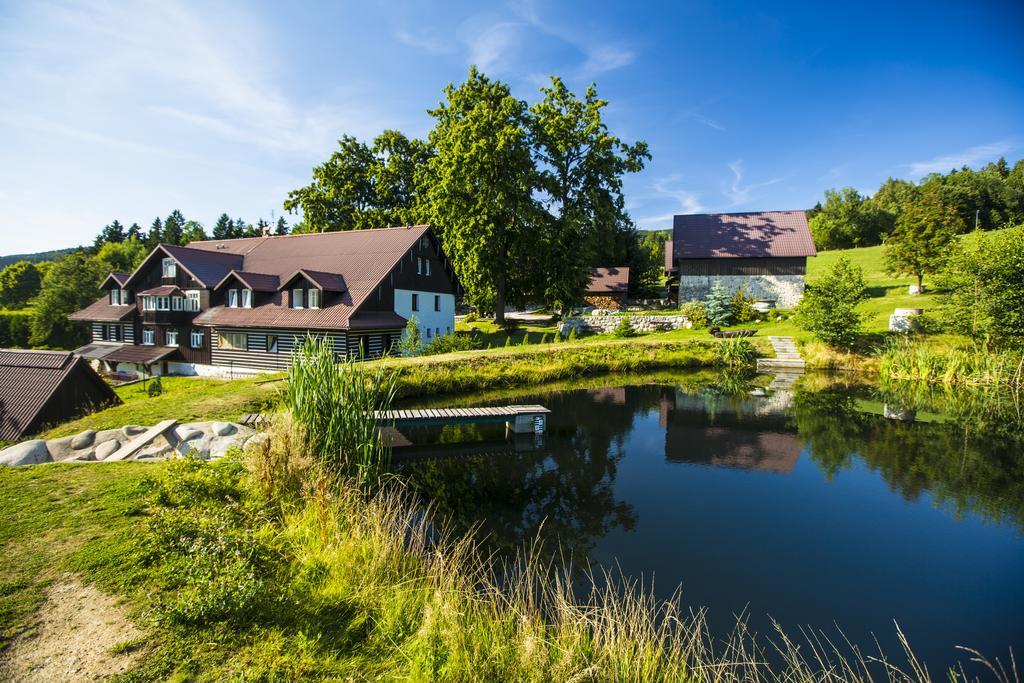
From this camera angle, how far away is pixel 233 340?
27.2 meters

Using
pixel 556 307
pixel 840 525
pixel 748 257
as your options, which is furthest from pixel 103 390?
pixel 748 257

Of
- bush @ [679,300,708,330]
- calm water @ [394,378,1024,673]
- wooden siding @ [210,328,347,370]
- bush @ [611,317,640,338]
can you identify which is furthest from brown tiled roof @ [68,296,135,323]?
bush @ [679,300,708,330]

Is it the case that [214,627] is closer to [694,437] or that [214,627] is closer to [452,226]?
[694,437]

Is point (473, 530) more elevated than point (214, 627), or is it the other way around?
point (214, 627)

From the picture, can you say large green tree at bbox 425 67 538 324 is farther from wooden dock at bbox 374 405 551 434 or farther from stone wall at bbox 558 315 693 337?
wooden dock at bbox 374 405 551 434

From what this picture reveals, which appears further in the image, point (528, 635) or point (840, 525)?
point (840, 525)

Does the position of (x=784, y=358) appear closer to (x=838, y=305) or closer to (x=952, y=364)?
(x=838, y=305)

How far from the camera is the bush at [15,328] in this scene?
45031mm

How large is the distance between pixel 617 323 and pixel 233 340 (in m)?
24.1

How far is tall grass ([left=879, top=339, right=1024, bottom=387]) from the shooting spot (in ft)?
63.6

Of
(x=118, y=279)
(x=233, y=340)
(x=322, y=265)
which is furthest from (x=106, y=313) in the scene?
(x=322, y=265)

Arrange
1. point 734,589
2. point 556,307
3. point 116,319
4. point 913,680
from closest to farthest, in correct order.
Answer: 1. point 913,680
2. point 734,589
3. point 116,319
4. point 556,307

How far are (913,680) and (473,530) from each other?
17.9ft

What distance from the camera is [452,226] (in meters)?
32.4
